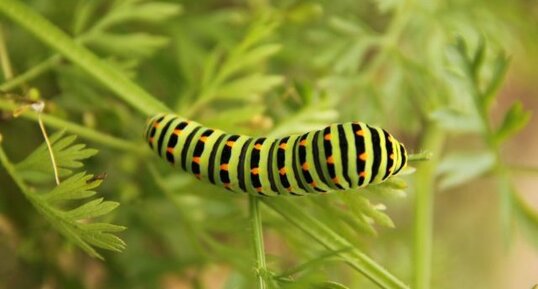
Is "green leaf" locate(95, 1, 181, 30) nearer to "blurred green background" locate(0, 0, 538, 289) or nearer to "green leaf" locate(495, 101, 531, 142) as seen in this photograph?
"blurred green background" locate(0, 0, 538, 289)

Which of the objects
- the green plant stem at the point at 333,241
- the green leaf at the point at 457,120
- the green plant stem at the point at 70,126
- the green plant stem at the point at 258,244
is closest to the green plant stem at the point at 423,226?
the green leaf at the point at 457,120

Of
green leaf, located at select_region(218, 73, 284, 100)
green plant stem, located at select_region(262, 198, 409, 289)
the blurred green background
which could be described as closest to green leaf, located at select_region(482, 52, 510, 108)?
the blurred green background

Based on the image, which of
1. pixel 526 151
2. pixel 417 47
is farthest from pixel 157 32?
pixel 526 151

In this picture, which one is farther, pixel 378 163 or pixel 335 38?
pixel 335 38

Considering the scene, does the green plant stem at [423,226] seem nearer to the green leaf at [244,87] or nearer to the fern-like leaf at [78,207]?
the green leaf at [244,87]

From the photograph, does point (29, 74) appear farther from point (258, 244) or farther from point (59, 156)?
point (258, 244)

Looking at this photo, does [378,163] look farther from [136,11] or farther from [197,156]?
[136,11]

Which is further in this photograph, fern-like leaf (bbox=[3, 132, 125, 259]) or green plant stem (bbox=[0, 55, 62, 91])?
green plant stem (bbox=[0, 55, 62, 91])
